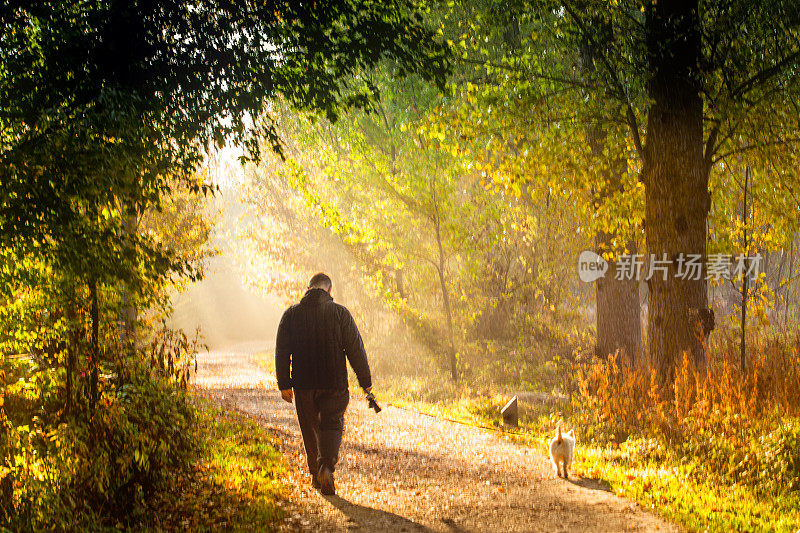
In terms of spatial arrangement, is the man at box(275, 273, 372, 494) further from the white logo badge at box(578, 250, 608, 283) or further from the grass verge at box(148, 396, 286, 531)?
the white logo badge at box(578, 250, 608, 283)

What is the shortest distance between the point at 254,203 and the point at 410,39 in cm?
2117

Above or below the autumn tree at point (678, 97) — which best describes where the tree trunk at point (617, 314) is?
below

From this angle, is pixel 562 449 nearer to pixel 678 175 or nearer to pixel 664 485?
pixel 664 485

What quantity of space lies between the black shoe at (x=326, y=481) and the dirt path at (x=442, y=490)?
8 cm

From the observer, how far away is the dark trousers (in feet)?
21.6

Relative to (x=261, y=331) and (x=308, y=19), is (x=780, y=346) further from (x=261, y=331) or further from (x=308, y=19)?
(x=261, y=331)

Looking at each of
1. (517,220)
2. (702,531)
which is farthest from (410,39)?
(517,220)

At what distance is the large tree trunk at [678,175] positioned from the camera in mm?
8977

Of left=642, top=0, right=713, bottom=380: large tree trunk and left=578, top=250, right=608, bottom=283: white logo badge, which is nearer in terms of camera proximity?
left=642, top=0, right=713, bottom=380: large tree trunk

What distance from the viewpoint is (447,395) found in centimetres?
1523

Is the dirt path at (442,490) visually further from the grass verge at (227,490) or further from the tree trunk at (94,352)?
the tree trunk at (94,352)

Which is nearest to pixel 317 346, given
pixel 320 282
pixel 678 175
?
pixel 320 282

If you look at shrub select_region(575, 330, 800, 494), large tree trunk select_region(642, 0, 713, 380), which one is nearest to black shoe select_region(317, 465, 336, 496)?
shrub select_region(575, 330, 800, 494)

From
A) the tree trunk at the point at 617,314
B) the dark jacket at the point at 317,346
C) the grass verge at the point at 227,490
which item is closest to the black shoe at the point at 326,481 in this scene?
the grass verge at the point at 227,490
